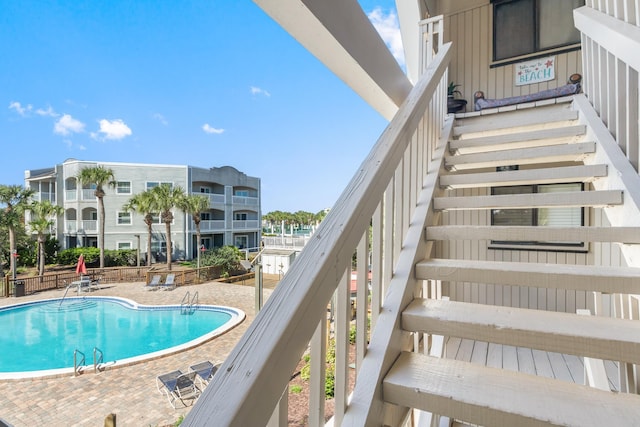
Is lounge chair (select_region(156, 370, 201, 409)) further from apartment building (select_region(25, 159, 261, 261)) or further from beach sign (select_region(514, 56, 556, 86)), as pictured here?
apartment building (select_region(25, 159, 261, 261))

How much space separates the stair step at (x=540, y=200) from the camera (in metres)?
1.65

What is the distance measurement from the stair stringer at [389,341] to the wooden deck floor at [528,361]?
1438 millimetres

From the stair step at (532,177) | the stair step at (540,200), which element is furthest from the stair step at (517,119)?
the stair step at (540,200)

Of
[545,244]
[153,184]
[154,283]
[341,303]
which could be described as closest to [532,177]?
[341,303]

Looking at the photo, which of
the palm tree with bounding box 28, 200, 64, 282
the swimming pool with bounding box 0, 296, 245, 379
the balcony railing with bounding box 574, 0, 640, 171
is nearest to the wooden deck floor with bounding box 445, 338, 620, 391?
the balcony railing with bounding box 574, 0, 640, 171

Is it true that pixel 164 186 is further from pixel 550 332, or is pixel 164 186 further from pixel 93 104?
pixel 93 104

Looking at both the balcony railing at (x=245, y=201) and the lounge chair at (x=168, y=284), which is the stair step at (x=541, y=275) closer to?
the lounge chair at (x=168, y=284)

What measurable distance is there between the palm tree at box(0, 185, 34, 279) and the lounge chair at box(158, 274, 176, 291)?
21.5 feet

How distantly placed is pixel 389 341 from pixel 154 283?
13.6 m

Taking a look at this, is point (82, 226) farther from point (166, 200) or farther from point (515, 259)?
point (515, 259)

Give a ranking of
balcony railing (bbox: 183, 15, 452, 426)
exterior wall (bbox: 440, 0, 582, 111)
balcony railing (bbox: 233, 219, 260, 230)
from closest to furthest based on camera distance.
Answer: balcony railing (bbox: 183, 15, 452, 426)
exterior wall (bbox: 440, 0, 582, 111)
balcony railing (bbox: 233, 219, 260, 230)

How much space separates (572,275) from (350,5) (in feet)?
4.61

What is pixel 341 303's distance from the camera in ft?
3.13

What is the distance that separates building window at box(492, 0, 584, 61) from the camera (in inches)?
149
